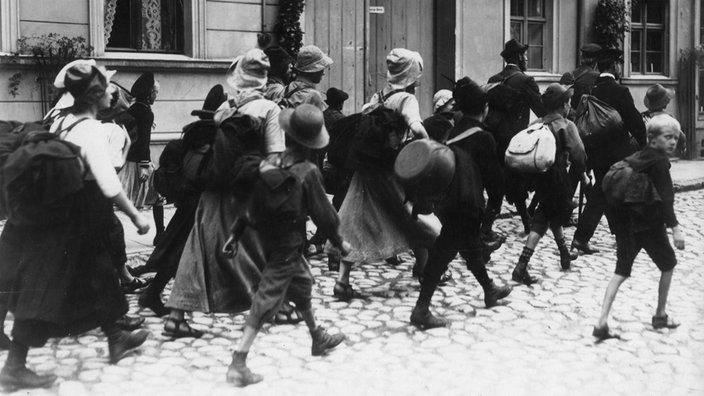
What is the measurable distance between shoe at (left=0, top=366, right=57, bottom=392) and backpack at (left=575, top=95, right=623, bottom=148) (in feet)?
20.1

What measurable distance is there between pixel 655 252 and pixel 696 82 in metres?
14.2

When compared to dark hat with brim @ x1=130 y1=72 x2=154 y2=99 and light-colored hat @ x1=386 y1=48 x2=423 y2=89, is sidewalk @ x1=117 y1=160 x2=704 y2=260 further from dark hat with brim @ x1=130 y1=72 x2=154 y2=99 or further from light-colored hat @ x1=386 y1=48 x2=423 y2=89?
light-colored hat @ x1=386 y1=48 x2=423 y2=89

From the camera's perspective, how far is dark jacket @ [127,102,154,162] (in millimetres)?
8047

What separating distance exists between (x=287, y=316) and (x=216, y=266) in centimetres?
72

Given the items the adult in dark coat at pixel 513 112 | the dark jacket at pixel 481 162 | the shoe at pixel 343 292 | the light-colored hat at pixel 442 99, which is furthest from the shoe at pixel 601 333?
the light-colored hat at pixel 442 99

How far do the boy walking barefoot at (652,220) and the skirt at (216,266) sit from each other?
2.22 metres

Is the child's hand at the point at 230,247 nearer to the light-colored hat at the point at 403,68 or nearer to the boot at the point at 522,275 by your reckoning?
the light-colored hat at the point at 403,68

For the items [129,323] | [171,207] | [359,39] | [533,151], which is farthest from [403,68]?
[359,39]

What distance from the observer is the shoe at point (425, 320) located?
6.19 meters

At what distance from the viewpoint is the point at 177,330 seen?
591 cm

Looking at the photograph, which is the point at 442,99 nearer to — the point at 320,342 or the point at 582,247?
the point at 582,247

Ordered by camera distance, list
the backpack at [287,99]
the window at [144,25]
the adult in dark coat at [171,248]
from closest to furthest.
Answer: the adult in dark coat at [171,248], the backpack at [287,99], the window at [144,25]

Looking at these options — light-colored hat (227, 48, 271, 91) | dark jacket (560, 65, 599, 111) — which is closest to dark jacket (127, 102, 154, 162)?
light-colored hat (227, 48, 271, 91)

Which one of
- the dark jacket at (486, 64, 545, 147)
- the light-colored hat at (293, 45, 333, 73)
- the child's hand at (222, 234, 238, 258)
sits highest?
the light-colored hat at (293, 45, 333, 73)
